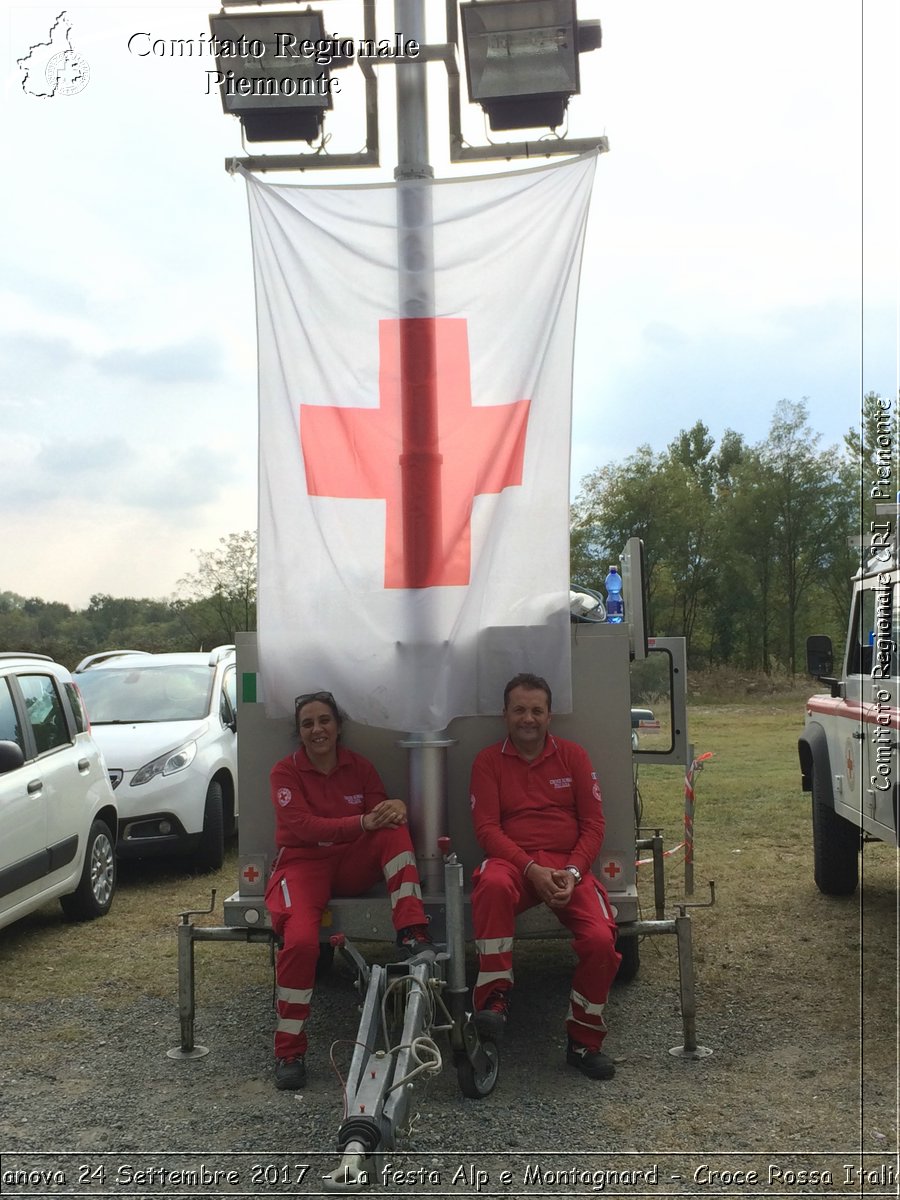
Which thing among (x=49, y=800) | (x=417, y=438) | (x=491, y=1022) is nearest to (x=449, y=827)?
(x=491, y=1022)

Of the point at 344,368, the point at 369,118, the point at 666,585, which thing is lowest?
the point at 666,585

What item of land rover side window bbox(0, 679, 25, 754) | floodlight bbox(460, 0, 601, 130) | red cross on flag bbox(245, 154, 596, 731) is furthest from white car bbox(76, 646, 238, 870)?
floodlight bbox(460, 0, 601, 130)

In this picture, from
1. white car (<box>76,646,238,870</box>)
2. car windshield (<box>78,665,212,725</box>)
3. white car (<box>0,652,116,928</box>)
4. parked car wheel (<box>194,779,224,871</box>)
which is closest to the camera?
white car (<box>0,652,116,928</box>)

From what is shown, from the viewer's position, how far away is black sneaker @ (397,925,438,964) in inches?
196

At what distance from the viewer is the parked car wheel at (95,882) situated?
797 centimetres

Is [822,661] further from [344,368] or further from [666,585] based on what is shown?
[666,585]

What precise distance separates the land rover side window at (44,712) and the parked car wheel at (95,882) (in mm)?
722

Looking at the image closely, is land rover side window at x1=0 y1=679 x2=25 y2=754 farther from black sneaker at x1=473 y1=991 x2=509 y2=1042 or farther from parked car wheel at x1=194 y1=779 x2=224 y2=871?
black sneaker at x1=473 y1=991 x2=509 y2=1042

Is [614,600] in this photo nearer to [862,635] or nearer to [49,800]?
[862,635]

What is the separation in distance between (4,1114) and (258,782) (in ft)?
5.68

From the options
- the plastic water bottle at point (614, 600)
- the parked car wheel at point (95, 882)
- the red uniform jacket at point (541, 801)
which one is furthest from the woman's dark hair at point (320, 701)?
the parked car wheel at point (95, 882)

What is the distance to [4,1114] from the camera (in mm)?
4750

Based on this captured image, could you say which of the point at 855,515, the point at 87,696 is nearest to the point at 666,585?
the point at 855,515

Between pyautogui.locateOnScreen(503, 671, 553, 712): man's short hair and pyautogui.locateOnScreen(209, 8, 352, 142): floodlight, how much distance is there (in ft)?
9.11
